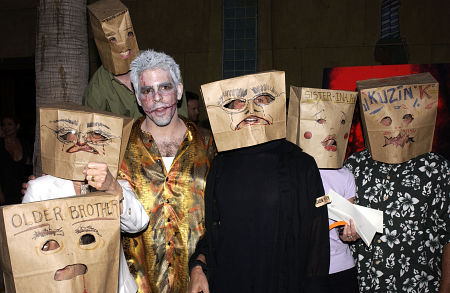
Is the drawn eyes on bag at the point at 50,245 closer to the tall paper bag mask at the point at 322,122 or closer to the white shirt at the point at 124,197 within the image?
the white shirt at the point at 124,197

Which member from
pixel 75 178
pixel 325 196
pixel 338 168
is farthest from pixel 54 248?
pixel 338 168

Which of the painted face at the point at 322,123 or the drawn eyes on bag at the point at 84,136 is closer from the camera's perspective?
the drawn eyes on bag at the point at 84,136

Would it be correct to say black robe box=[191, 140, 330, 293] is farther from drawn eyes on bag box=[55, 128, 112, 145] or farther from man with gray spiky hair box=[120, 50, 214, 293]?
drawn eyes on bag box=[55, 128, 112, 145]

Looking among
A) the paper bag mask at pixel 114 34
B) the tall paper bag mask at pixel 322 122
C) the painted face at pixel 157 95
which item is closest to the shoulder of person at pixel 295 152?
the tall paper bag mask at pixel 322 122

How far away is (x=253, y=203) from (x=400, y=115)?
922 mm

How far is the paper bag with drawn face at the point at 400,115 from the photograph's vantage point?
2135mm

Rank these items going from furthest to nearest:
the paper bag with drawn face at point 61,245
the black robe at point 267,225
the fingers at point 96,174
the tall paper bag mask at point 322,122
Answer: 1. the tall paper bag mask at point 322,122
2. the black robe at point 267,225
3. the fingers at point 96,174
4. the paper bag with drawn face at point 61,245

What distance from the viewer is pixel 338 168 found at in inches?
89.1

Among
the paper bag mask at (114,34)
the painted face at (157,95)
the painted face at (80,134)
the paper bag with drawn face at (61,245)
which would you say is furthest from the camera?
the paper bag mask at (114,34)

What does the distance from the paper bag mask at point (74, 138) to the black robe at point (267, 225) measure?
1.93 feet

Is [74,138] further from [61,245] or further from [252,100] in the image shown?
[252,100]

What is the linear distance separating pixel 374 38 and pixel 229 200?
593cm

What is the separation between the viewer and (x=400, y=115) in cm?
214

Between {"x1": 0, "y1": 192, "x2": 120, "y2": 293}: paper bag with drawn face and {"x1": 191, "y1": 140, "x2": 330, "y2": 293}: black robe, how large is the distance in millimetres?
591
